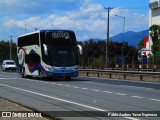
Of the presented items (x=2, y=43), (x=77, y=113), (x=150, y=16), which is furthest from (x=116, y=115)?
(x=2, y=43)

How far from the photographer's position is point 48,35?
31750 mm

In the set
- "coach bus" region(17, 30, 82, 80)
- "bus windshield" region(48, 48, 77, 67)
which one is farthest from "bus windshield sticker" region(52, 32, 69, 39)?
"bus windshield" region(48, 48, 77, 67)

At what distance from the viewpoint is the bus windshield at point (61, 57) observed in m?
31.6

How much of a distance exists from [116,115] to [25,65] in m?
25.8

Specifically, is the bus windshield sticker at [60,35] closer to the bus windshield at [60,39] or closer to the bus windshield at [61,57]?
the bus windshield at [60,39]

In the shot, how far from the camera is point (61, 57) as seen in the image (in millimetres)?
31734

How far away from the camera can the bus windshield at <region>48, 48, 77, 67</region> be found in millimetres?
31577

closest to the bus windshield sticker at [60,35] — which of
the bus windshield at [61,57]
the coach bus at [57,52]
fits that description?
the coach bus at [57,52]

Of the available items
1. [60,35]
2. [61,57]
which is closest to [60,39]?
[60,35]

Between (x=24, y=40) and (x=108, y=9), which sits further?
(x=108, y=9)

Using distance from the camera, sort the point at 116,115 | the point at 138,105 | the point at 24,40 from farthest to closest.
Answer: the point at 24,40, the point at 138,105, the point at 116,115

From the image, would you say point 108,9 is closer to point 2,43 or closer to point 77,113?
point 77,113

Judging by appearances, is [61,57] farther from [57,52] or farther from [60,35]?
[60,35]

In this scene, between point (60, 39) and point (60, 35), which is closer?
point (60, 39)
